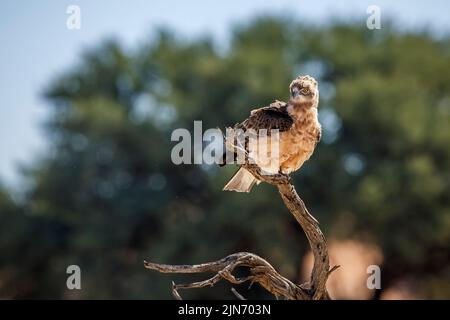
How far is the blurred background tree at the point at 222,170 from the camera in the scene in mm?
22219

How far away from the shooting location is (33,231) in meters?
27.0

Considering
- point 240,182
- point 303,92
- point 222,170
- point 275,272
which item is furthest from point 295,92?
Answer: point 222,170

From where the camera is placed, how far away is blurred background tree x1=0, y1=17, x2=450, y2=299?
2222 cm

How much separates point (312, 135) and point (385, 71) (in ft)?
58.1

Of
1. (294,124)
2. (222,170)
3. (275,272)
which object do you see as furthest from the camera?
(222,170)

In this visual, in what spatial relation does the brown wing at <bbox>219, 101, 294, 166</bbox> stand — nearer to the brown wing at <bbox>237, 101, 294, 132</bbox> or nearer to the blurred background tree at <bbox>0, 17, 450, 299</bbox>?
the brown wing at <bbox>237, 101, 294, 132</bbox>

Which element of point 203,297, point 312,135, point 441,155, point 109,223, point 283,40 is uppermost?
point 283,40

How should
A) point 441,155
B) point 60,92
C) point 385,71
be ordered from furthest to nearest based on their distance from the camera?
1. point 60,92
2. point 385,71
3. point 441,155

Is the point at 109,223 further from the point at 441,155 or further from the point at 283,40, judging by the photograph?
the point at 441,155

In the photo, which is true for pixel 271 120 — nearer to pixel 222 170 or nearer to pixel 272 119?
pixel 272 119

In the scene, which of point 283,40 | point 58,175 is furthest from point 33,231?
point 283,40

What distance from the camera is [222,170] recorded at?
2231 cm

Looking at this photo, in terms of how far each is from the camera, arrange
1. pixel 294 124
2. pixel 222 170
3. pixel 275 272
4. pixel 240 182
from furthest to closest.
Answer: pixel 222 170 < pixel 240 182 < pixel 294 124 < pixel 275 272

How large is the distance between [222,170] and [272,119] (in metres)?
13.9
